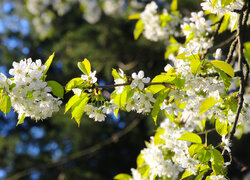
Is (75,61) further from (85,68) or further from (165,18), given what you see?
(85,68)

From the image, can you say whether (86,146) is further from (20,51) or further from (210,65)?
(210,65)

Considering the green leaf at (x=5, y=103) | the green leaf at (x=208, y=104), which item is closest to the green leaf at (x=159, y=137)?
the green leaf at (x=208, y=104)

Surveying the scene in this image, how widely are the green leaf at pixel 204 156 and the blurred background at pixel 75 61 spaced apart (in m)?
3.92

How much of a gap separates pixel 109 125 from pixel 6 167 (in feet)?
8.61

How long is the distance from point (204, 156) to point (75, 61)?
5.09 metres

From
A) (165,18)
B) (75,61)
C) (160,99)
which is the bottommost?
(160,99)

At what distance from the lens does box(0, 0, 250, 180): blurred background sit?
5.95m

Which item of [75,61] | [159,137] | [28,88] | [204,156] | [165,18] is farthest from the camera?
[75,61]

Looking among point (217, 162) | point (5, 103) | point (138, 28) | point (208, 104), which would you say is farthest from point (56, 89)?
point (138, 28)

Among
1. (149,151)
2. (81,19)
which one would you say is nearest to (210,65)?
(149,151)

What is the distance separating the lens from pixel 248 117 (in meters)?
1.37

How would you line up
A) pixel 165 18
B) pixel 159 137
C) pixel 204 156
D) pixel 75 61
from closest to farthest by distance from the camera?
pixel 204 156
pixel 159 137
pixel 165 18
pixel 75 61

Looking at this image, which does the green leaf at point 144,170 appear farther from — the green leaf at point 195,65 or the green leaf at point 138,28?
the green leaf at point 138,28

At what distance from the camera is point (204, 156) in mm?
1283
